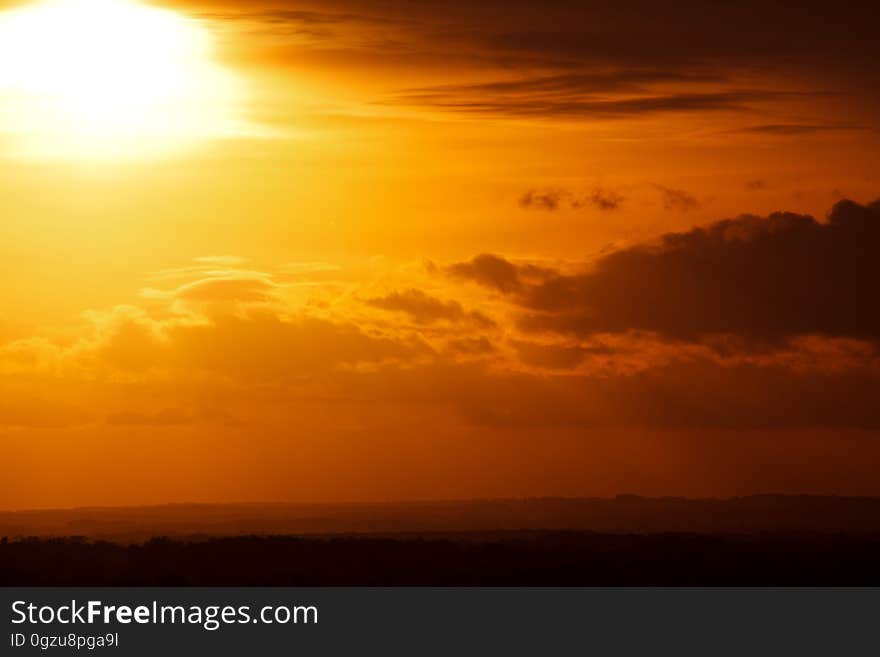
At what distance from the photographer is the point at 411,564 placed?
60688 millimetres

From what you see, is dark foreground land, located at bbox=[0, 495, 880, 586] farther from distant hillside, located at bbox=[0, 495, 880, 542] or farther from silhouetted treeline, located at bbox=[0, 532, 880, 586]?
distant hillside, located at bbox=[0, 495, 880, 542]

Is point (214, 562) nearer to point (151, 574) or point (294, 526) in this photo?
point (151, 574)

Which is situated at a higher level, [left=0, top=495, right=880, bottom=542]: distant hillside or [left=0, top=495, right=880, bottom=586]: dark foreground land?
[left=0, top=495, right=880, bottom=542]: distant hillside

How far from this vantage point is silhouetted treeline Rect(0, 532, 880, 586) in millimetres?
56844

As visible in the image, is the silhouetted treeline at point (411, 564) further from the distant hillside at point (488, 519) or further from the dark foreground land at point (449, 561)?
the distant hillside at point (488, 519)

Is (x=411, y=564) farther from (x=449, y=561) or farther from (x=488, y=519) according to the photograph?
(x=488, y=519)

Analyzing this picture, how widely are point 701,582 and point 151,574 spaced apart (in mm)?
18267

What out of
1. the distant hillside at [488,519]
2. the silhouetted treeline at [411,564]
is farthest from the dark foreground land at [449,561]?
the distant hillside at [488,519]

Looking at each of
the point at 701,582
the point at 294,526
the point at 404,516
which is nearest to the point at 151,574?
the point at 701,582

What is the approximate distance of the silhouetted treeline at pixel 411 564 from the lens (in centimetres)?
5684

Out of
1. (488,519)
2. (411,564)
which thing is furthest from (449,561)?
(488,519)

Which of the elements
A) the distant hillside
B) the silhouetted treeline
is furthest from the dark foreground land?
the distant hillside

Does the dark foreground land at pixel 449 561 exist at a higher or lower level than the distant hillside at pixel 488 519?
lower

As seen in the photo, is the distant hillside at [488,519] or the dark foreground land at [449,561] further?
the distant hillside at [488,519]
